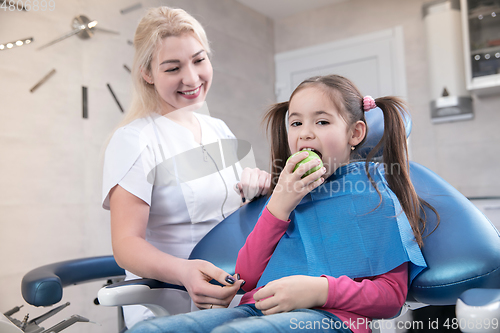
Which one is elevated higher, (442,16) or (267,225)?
(442,16)

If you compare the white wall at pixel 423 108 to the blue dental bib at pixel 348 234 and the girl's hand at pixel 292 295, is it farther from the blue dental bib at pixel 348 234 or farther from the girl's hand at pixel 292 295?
the girl's hand at pixel 292 295

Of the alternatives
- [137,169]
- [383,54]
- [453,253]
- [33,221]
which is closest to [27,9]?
[33,221]

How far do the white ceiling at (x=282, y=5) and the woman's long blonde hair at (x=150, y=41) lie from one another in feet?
8.59

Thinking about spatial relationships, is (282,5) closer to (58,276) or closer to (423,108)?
(423,108)

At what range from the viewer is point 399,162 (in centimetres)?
93

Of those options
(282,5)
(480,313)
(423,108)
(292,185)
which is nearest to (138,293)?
(292,185)

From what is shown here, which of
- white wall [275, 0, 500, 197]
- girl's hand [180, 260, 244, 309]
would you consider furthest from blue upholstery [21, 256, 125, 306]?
white wall [275, 0, 500, 197]

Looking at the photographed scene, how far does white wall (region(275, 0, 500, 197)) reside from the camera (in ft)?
9.82

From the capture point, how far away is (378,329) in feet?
2.84

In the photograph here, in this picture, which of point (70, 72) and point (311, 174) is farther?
point (70, 72)

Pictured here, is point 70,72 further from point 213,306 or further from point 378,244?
point 378,244

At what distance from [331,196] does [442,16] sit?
2.63 m

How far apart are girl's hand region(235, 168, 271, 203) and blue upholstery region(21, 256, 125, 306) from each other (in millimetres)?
533

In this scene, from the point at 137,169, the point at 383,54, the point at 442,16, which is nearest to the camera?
the point at 137,169
